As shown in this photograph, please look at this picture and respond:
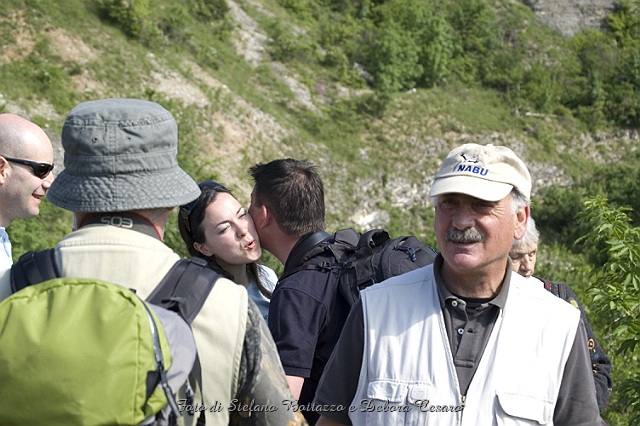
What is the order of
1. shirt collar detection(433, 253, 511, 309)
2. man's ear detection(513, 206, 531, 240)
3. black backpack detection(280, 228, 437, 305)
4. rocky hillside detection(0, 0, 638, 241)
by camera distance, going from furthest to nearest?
1. rocky hillside detection(0, 0, 638, 241)
2. black backpack detection(280, 228, 437, 305)
3. man's ear detection(513, 206, 531, 240)
4. shirt collar detection(433, 253, 511, 309)

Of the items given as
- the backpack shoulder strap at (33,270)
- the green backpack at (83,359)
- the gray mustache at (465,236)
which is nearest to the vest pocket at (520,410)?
the gray mustache at (465,236)

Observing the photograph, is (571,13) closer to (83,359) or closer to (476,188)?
(476,188)

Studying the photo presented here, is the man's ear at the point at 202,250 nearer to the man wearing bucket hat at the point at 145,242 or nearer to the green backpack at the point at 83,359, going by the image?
the man wearing bucket hat at the point at 145,242

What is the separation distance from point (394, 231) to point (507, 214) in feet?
73.2

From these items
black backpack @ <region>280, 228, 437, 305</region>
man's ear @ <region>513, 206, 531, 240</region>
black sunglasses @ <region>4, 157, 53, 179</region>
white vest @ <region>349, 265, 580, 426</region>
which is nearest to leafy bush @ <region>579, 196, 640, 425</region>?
black backpack @ <region>280, 228, 437, 305</region>

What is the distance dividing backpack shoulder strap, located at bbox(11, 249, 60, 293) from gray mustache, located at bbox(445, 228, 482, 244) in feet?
3.97

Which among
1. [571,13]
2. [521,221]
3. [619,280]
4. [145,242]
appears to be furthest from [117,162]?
[571,13]

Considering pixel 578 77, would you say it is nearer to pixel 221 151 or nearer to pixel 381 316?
pixel 221 151

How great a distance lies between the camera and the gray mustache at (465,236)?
2.55 m

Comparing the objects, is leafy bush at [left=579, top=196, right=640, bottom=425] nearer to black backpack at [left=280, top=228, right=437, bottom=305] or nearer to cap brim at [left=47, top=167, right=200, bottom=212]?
black backpack at [left=280, top=228, right=437, bottom=305]

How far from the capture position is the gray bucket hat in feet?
6.33

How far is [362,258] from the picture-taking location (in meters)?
3.08

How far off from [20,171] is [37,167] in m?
0.07

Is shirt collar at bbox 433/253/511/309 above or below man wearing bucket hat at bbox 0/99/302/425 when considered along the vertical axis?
above
